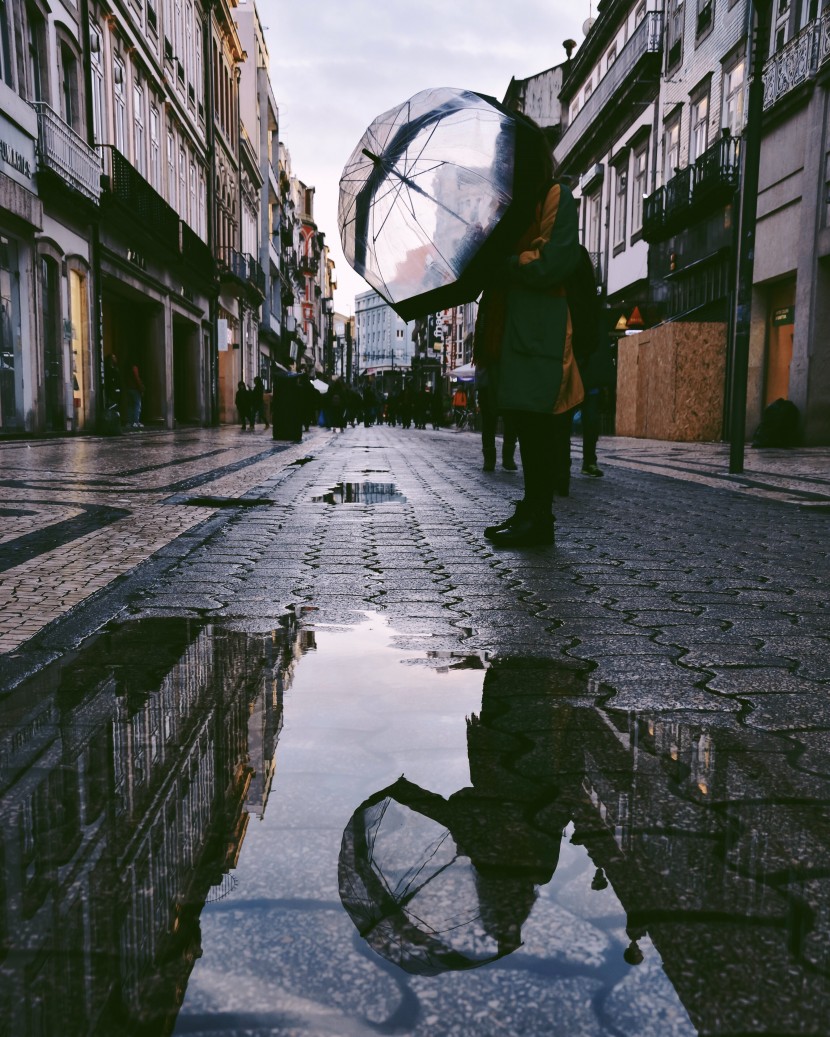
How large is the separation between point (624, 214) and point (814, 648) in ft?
96.6

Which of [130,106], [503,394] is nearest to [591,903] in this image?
[503,394]

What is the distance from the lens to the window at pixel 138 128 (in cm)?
2488

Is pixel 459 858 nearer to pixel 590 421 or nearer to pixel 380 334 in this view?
pixel 590 421

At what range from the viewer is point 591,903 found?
4.85ft

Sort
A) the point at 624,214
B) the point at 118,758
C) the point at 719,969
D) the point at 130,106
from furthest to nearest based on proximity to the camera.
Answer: the point at 624,214, the point at 130,106, the point at 118,758, the point at 719,969

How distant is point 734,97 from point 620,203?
372 inches

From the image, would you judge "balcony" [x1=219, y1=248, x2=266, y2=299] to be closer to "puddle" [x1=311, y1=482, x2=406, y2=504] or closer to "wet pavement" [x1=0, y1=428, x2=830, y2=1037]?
"puddle" [x1=311, y1=482, x2=406, y2=504]

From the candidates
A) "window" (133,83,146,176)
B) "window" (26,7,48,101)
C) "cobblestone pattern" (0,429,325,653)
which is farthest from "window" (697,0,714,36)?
"cobblestone pattern" (0,429,325,653)

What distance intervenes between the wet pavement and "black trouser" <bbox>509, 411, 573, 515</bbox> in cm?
101

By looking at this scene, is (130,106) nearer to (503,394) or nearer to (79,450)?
(79,450)

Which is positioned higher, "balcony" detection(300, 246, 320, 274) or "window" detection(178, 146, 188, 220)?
"balcony" detection(300, 246, 320, 274)

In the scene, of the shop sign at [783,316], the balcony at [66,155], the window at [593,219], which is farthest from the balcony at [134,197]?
the window at [593,219]

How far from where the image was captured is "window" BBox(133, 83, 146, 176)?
81.6 feet

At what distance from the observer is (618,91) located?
29266mm
